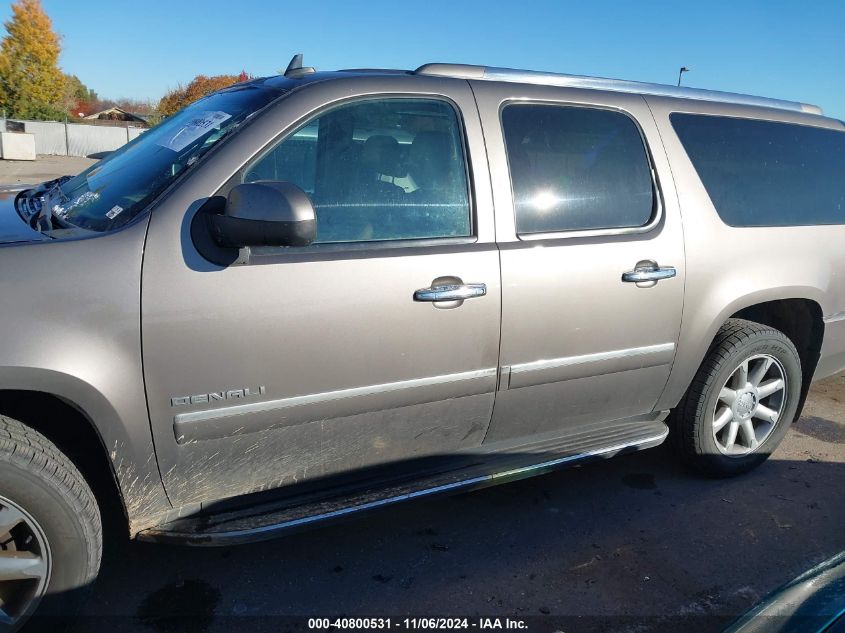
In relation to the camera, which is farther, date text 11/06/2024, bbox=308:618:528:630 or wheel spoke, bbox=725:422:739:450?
wheel spoke, bbox=725:422:739:450

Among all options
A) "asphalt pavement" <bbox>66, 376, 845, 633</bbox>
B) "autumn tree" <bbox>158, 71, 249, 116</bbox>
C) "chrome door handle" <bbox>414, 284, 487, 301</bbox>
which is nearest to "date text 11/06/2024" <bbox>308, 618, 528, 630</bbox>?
"asphalt pavement" <bbox>66, 376, 845, 633</bbox>

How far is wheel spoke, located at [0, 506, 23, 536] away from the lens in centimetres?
204

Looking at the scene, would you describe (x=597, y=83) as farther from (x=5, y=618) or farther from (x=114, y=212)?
(x=5, y=618)

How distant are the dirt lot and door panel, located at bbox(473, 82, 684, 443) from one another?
511 mm

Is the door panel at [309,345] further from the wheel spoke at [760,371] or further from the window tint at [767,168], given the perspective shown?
the wheel spoke at [760,371]

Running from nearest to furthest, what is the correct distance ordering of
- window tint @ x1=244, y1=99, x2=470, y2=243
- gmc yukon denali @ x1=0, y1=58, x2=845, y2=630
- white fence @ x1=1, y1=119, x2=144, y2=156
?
gmc yukon denali @ x1=0, y1=58, x2=845, y2=630, window tint @ x1=244, y1=99, x2=470, y2=243, white fence @ x1=1, y1=119, x2=144, y2=156

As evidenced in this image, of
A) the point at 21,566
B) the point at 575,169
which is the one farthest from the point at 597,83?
the point at 21,566

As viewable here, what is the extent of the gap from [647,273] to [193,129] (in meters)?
1.98

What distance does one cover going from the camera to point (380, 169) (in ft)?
8.49

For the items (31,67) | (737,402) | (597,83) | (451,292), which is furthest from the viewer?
(31,67)

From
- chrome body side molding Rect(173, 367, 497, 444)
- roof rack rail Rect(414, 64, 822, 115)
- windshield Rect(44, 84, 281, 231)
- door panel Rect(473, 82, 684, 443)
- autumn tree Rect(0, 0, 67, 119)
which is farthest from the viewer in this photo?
autumn tree Rect(0, 0, 67, 119)

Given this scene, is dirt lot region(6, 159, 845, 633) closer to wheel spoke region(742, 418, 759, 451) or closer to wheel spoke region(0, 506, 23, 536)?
wheel spoke region(742, 418, 759, 451)

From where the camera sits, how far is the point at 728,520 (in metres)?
3.28

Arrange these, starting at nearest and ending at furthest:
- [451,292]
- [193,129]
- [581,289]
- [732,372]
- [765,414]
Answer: [451,292] < [193,129] < [581,289] < [732,372] < [765,414]
